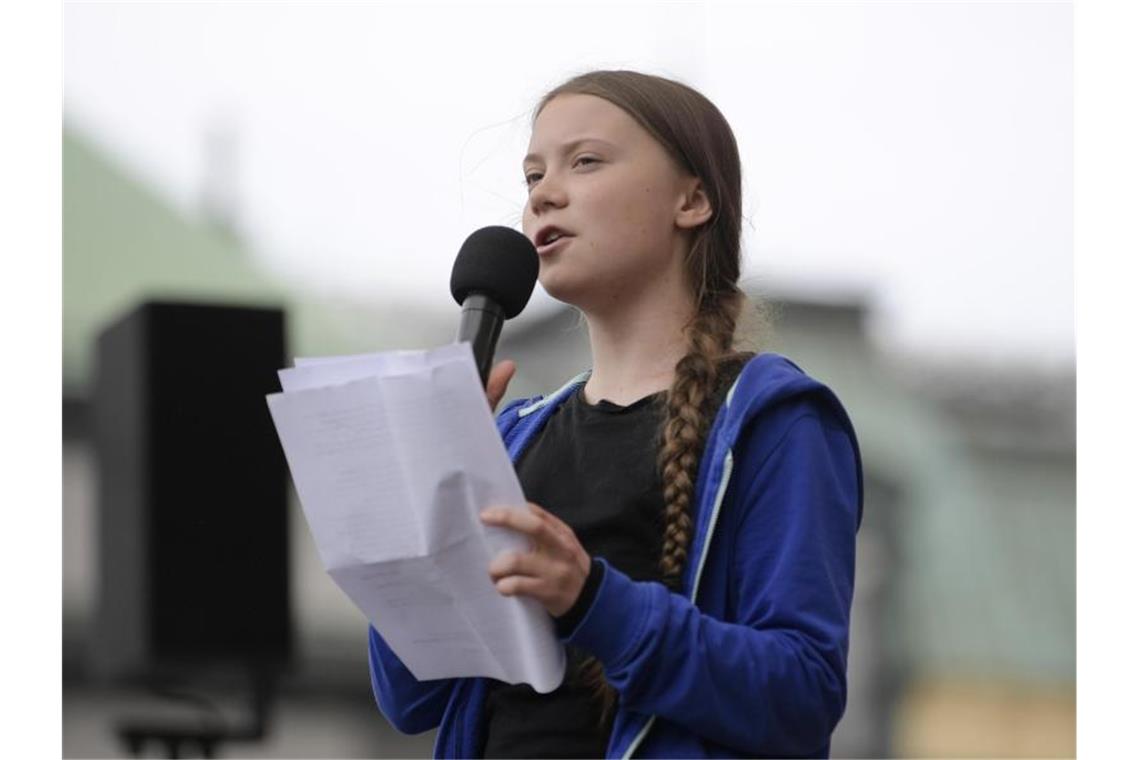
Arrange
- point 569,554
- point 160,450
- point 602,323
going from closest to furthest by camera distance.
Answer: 1. point 569,554
2. point 602,323
3. point 160,450

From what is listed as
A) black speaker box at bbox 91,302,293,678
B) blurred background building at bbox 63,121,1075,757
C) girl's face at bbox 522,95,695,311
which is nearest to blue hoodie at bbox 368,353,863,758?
girl's face at bbox 522,95,695,311

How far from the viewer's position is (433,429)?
1079 mm

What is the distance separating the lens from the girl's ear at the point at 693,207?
1.41 m

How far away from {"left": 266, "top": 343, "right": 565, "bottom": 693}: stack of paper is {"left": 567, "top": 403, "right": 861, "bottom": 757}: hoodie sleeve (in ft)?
0.22

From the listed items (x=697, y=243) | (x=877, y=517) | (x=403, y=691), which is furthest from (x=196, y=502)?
(x=877, y=517)

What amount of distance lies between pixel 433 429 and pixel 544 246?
32cm

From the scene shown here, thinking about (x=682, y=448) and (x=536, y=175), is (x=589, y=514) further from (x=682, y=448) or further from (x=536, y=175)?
(x=536, y=175)

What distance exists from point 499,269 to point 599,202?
0.39 ft

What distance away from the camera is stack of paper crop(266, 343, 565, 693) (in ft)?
3.53

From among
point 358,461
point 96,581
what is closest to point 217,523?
point 96,581

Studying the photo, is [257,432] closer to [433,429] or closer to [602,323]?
[602,323]

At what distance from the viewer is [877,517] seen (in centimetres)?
646

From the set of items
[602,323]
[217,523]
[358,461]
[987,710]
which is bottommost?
[987,710]

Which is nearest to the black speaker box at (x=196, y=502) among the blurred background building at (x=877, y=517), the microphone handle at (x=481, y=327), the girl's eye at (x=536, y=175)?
the girl's eye at (x=536, y=175)
